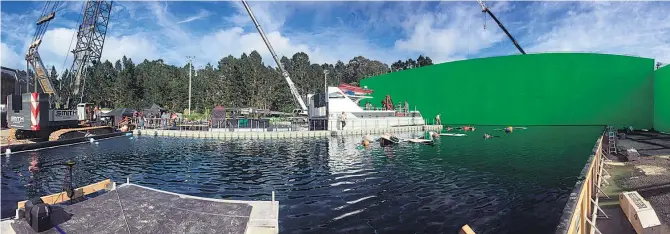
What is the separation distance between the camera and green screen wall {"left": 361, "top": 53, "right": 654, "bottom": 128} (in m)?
44.2

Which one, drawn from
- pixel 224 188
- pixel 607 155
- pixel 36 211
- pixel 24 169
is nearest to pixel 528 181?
pixel 607 155

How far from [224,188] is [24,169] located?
9.84 metres

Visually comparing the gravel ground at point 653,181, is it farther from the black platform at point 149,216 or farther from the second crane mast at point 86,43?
the second crane mast at point 86,43

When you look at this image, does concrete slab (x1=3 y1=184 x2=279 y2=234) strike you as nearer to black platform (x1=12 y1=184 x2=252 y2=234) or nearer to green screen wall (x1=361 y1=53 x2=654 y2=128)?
black platform (x1=12 y1=184 x2=252 y2=234)

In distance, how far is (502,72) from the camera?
53.6 meters

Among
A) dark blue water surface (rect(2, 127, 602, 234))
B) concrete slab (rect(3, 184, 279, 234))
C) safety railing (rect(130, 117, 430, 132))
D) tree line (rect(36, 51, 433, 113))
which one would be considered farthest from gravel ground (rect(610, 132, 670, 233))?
tree line (rect(36, 51, 433, 113))

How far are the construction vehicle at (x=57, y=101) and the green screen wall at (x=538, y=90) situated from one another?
48.0 meters

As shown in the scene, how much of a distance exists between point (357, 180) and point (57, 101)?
43484 millimetres

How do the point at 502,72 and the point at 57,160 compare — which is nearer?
the point at 57,160

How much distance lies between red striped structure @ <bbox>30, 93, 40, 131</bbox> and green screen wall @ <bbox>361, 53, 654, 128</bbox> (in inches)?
2065

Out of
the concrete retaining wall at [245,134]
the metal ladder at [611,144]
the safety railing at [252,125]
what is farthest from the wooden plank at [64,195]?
the safety railing at [252,125]

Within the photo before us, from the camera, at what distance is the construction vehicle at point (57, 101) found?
22203 millimetres

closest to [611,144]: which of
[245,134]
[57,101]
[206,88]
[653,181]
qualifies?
[653,181]

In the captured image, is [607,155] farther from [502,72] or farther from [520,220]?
[502,72]
